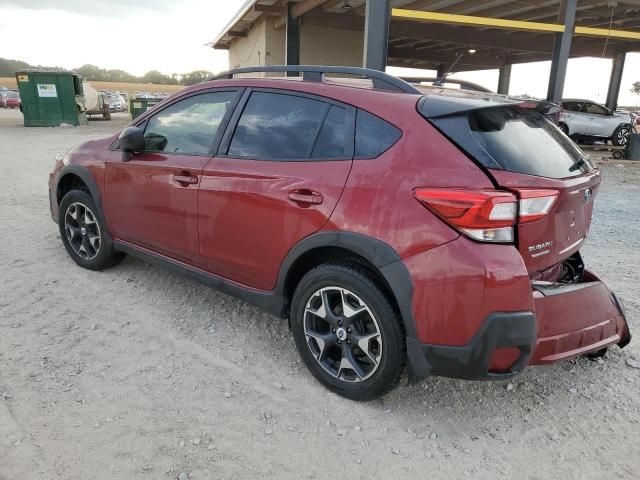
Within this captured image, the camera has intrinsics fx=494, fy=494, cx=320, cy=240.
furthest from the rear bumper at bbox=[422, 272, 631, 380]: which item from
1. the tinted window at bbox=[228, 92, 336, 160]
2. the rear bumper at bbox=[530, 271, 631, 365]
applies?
the tinted window at bbox=[228, 92, 336, 160]

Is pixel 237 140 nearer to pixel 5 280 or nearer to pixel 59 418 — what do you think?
pixel 59 418

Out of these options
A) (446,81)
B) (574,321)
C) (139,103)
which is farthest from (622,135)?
(139,103)

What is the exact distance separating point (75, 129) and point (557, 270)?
20.6 m

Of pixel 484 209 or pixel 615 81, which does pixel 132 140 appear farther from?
pixel 615 81

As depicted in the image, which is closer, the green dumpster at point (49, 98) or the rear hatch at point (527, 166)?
the rear hatch at point (527, 166)

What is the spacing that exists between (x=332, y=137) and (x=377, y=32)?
6814mm

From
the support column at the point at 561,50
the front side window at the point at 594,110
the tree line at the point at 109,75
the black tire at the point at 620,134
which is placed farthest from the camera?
the tree line at the point at 109,75

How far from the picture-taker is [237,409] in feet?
8.27

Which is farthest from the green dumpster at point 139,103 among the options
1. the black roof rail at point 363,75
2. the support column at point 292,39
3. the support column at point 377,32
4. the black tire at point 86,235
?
the black roof rail at point 363,75

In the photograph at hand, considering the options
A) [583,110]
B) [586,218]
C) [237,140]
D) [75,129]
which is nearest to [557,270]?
[586,218]

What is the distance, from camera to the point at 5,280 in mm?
3943

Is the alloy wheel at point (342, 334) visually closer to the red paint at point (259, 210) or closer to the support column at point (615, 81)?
the red paint at point (259, 210)

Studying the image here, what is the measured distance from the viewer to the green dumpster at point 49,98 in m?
19.6

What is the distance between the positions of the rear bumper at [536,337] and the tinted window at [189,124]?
1933 millimetres
